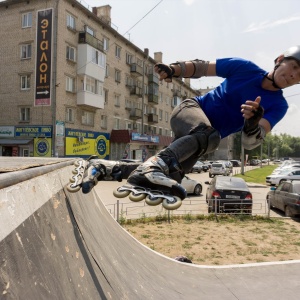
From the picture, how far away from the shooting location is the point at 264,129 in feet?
9.23

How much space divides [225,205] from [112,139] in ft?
62.7

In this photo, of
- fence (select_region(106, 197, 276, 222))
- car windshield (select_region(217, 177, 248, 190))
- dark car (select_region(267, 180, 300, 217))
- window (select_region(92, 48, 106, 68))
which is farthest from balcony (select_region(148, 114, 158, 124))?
dark car (select_region(267, 180, 300, 217))

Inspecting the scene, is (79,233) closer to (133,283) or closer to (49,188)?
(49,188)

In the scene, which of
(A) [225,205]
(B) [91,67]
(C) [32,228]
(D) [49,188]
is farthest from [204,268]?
(B) [91,67]

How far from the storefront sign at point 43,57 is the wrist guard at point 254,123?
878 inches

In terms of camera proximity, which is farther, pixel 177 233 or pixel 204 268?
pixel 177 233

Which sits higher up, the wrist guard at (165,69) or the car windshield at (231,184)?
the wrist guard at (165,69)

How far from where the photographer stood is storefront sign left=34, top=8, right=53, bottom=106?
74.5 ft

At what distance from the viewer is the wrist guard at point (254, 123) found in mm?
2449

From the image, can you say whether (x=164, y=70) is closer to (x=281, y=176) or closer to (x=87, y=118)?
(x=281, y=176)

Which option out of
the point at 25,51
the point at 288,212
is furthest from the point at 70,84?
the point at 288,212

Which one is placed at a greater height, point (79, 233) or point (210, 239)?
point (79, 233)

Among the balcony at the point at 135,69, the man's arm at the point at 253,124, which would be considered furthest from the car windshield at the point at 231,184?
the balcony at the point at 135,69

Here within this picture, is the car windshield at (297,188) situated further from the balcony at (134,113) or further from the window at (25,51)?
the balcony at (134,113)
